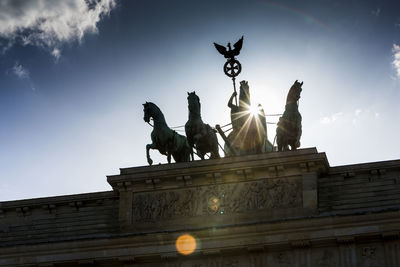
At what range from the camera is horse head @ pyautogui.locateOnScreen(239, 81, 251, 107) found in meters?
30.5

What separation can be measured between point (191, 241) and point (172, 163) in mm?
2980

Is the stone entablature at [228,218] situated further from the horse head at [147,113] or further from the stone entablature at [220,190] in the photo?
the horse head at [147,113]

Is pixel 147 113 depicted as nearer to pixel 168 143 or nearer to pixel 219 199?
pixel 168 143

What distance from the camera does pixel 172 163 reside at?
2878cm

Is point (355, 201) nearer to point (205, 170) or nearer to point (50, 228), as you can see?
point (205, 170)

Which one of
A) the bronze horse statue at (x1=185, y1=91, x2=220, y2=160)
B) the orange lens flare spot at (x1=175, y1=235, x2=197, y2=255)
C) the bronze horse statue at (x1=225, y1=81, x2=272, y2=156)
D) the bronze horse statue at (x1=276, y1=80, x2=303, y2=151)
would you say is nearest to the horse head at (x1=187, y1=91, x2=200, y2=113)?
the bronze horse statue at (x1=185, y1=91, x2=220, y2=160)

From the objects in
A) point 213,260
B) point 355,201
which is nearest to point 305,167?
point 355,201

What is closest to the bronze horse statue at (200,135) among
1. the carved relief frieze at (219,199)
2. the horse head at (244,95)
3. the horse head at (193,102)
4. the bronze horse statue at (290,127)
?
the horse head at (193,102)

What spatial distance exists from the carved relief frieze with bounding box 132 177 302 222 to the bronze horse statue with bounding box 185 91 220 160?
179 cm

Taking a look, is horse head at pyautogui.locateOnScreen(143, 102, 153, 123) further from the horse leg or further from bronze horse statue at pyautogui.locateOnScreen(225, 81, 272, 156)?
bronze horse statue at pyautogui.locateOnScreen(225, 81, 272, 156)

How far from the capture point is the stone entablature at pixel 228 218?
2573cm

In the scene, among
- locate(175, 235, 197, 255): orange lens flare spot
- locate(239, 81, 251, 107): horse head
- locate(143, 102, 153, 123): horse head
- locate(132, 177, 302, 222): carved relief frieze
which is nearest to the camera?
locate(175, 235, 197, 255): orange lens flare spot

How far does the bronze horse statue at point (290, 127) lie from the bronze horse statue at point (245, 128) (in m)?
0.84

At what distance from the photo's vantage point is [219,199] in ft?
91.1
